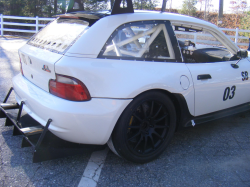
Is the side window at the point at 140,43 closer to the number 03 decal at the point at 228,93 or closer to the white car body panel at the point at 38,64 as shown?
the white car body panel at the point at 38,64

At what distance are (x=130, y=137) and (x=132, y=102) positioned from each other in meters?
0.41

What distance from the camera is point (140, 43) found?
2740 mm

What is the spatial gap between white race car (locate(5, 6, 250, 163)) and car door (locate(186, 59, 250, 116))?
0.04ft

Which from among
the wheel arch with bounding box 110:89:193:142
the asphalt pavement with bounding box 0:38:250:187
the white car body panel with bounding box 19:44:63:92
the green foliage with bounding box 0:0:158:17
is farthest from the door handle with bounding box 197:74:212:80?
the green foliage with bounding box 0:0:158:17

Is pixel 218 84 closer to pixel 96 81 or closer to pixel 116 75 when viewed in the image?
pixel 116 75

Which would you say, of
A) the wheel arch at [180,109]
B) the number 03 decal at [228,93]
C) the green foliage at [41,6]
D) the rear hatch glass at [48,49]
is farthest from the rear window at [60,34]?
the green foliage at [41,6]

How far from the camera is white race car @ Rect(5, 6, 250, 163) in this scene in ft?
7.59

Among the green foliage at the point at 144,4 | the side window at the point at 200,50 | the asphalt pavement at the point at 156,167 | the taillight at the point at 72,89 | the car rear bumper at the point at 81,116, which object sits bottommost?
the asphalt pavement at the point at 156,167

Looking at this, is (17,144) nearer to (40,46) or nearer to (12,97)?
(40,46)

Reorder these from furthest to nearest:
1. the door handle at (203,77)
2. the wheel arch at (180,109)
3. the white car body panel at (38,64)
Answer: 1. the door handle at (203,77)
2. the wheel arch at (180,109)
3. the white car body panel at (38,64)

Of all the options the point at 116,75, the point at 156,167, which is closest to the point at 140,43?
the point at 116,75

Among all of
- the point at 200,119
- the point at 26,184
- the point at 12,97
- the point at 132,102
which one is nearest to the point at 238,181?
the point at 200,119

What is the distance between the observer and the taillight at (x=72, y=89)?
2.28 metres

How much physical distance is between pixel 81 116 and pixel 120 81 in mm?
492
